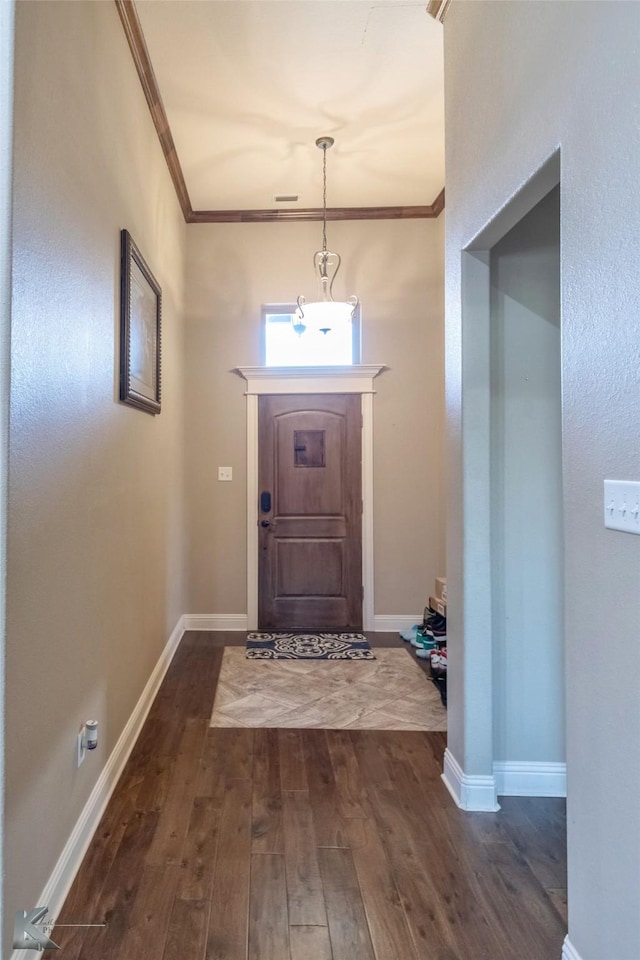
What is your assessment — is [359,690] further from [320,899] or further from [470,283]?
[470,283]

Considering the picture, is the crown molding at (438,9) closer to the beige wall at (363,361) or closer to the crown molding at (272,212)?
the crown molding at (272,212)

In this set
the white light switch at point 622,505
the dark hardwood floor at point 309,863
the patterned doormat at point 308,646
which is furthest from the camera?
the patterned doormat at point 308,646

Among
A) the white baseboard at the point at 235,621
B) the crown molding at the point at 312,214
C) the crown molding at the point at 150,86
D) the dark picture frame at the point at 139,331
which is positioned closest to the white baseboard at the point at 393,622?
the white baseboard at the point at 235,621

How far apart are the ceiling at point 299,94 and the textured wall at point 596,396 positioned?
3.99 ft

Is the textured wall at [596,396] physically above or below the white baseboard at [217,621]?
above

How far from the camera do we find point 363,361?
159 inches

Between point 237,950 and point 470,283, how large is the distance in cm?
222

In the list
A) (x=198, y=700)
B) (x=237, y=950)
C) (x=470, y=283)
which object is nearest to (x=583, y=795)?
(x=237, y=950)

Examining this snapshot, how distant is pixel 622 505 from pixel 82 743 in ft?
5.70

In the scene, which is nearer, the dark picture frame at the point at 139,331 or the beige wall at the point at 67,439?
the beige wall at the point at 67,439

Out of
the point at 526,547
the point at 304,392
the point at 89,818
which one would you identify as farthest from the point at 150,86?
the point at 89,818

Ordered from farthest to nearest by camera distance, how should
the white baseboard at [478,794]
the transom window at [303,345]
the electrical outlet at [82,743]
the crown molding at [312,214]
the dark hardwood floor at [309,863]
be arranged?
the transom window at [303,345] < the crown molding at [312,214] < the white baseboard at [478,794] < the electrical outlet at [82,743] < the dark hardwood floor at [309,863]

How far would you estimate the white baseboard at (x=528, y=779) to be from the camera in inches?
77.7

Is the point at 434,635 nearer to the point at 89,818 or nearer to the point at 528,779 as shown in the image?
the point at 528,779
